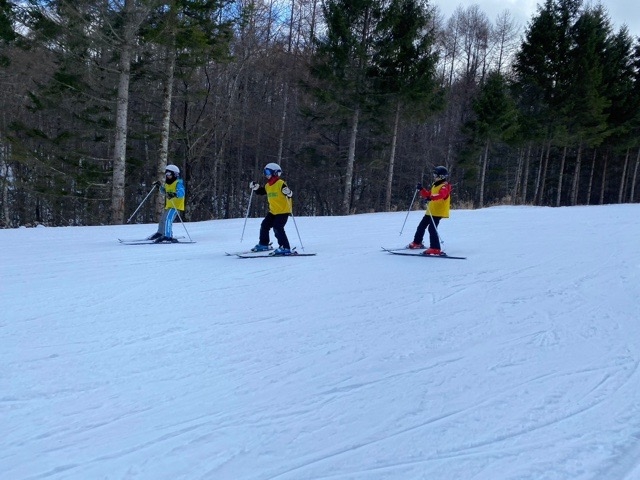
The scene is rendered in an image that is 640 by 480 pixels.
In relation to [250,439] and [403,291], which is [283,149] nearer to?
[403,291]

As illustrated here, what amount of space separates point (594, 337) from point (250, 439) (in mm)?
3249

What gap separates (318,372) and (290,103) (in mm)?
26618

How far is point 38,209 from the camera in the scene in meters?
27.7

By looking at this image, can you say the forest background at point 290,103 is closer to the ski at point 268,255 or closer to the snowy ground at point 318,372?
the ski at point 268,255

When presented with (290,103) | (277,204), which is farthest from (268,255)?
(290,103)

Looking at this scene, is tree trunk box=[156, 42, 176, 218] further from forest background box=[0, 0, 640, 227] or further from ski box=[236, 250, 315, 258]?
ski box=[236, 250, 315, 258]

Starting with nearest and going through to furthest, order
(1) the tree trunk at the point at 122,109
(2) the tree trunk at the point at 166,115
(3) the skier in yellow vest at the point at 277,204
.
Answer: (3) the skier in yellow vest at the point at 277,204, (1) the tree trunk at the point at 122,109, (2) the tree trunk at the point at 166,115

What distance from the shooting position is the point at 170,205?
993 cm

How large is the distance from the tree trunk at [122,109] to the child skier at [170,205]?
5123mm

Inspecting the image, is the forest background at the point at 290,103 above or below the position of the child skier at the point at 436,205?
above

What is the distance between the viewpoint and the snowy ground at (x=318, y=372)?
7.77 ft

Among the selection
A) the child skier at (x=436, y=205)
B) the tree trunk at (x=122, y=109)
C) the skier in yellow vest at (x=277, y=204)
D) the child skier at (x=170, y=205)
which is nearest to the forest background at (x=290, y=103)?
the tree trunk at (x=122, y=109)

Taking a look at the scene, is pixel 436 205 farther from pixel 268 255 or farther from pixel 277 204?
pixel 268 255

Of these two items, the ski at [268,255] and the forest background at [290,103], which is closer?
the ski at [268,255]
